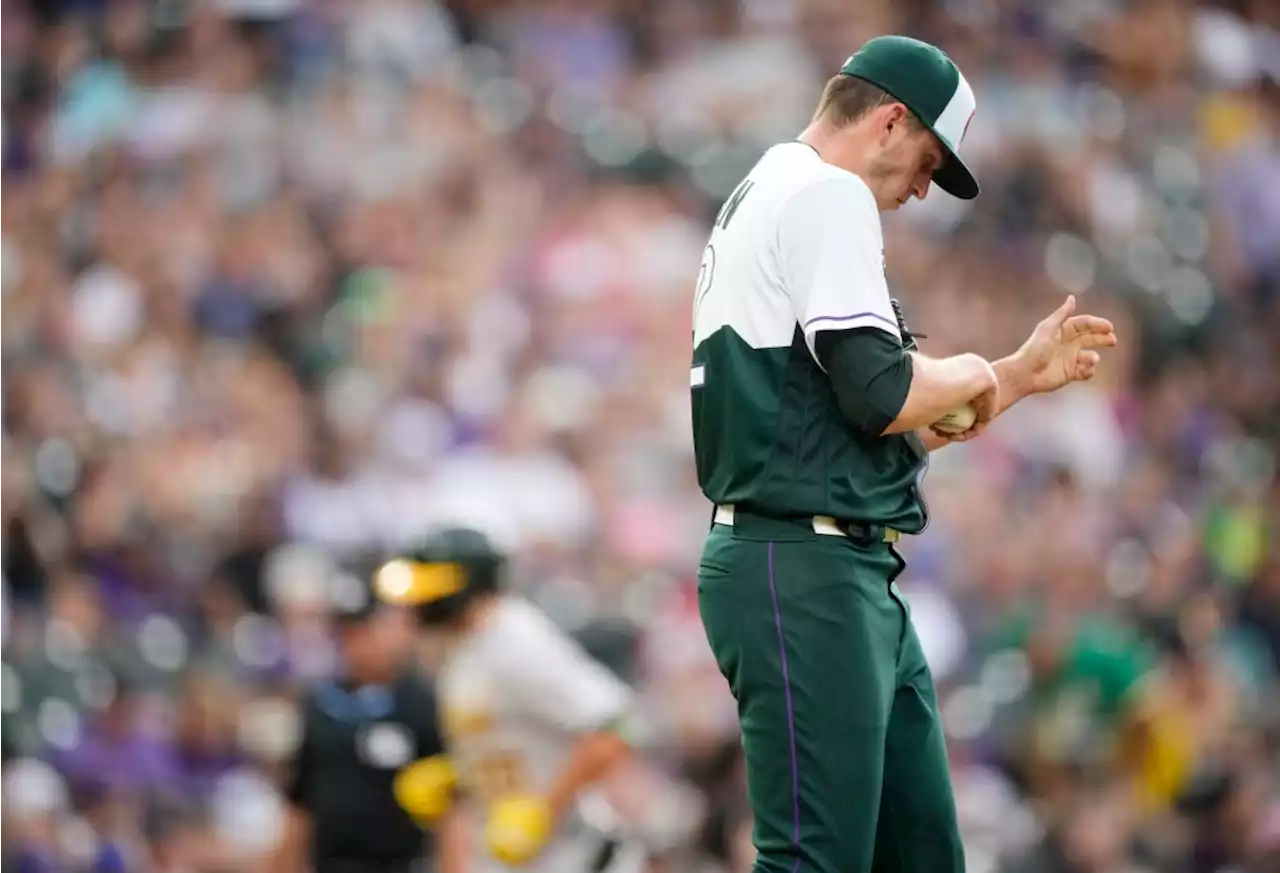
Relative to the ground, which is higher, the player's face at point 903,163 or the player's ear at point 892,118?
the player's ear at point 892,118

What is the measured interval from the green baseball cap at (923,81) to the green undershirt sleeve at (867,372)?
1.68 feet

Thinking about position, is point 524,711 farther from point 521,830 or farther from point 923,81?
point 923,81

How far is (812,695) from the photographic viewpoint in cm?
466

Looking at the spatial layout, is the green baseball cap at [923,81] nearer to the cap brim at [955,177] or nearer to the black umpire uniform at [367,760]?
Answer: the cap brim at [955,177]

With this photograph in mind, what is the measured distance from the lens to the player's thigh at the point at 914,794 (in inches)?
192

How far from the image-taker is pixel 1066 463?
13352 mm

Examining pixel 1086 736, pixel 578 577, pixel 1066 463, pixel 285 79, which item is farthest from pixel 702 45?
pixel 1086 736

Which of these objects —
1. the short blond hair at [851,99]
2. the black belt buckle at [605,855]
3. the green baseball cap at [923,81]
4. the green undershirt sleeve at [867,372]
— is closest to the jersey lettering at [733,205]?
the short blond hair at [851,99]

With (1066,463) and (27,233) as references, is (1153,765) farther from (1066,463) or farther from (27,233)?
(27,233)

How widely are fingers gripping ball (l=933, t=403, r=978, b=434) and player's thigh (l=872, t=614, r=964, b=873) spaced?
0.48 meters

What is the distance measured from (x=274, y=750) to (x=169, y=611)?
51.7 inches

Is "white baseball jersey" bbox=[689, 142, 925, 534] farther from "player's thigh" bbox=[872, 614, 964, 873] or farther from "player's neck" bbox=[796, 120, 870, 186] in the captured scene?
"player's thigh" bbox=[872, 614, 964, 873]

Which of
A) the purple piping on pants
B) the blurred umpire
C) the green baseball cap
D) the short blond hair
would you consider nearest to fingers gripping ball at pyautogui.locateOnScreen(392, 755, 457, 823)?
the blurred umpire

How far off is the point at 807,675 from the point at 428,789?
10.1ft
